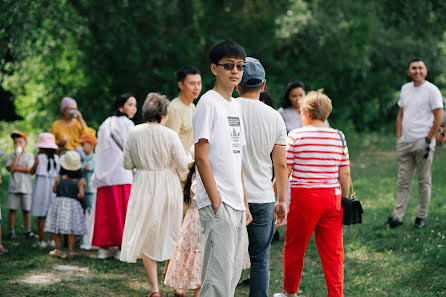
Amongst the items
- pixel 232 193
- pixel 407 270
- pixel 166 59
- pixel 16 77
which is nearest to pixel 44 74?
pixel 16 77

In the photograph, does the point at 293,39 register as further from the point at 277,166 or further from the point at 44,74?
the point at 277,166

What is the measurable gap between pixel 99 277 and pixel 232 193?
3.48 metres

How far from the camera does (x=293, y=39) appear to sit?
2172 centimetres

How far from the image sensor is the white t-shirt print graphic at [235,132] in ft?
12.9

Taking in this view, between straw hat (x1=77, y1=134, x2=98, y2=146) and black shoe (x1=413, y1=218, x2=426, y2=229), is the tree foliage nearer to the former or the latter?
straw hat (x1=77, y1=134, x2=98, y2=146)

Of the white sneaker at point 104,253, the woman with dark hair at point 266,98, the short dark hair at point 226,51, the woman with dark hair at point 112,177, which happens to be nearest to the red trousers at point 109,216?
the woman with dark hair at point 112,177

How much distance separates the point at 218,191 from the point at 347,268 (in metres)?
3.66

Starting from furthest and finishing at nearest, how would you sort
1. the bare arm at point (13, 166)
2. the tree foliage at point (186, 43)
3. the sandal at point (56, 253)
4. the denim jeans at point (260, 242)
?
1. the tree foliage at point (186, 43)
2. the bare arm at point (13, 166)
3. the sandal at point (56, 253)
4. the denim jeans at point (260, 242)

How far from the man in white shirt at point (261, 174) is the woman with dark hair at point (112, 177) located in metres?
3.30

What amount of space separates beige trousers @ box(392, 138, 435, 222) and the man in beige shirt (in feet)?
10.8

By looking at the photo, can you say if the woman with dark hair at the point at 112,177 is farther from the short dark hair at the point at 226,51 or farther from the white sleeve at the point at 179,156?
the short dark hair at the point at 226,51

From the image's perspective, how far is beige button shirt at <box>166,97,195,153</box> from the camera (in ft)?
22.8

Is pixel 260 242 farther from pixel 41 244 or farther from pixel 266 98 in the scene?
pixel 41 244

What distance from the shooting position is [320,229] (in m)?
5.21
